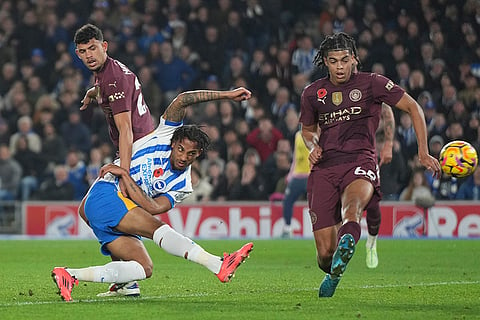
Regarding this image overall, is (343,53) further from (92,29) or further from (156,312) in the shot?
(156,312)

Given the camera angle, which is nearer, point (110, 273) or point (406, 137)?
point (110, 273)

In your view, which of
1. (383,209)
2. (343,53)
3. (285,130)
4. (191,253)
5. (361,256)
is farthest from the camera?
(285,130)

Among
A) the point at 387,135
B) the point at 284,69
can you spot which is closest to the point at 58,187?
the point at 284,69

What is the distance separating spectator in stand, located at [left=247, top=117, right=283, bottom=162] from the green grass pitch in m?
4.51

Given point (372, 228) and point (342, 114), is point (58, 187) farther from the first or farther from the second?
point (342, 114)

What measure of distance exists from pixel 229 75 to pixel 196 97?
12711 millimetres

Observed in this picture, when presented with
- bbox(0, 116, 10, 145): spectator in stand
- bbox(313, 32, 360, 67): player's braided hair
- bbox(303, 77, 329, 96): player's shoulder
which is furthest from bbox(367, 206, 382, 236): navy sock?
bbox(0, 116, 10, 145): spectator in stand

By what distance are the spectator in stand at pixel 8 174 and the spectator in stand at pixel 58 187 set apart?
1.86 ft

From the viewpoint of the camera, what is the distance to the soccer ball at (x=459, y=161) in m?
8.82

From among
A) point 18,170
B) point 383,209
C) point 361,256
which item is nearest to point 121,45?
point 18,170

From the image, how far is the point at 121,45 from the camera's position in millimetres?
21984

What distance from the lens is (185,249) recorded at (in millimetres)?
7949

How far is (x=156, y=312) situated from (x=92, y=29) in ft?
9.21

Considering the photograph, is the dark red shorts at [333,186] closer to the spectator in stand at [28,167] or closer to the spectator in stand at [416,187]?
the spectator in stand at [416,187]
